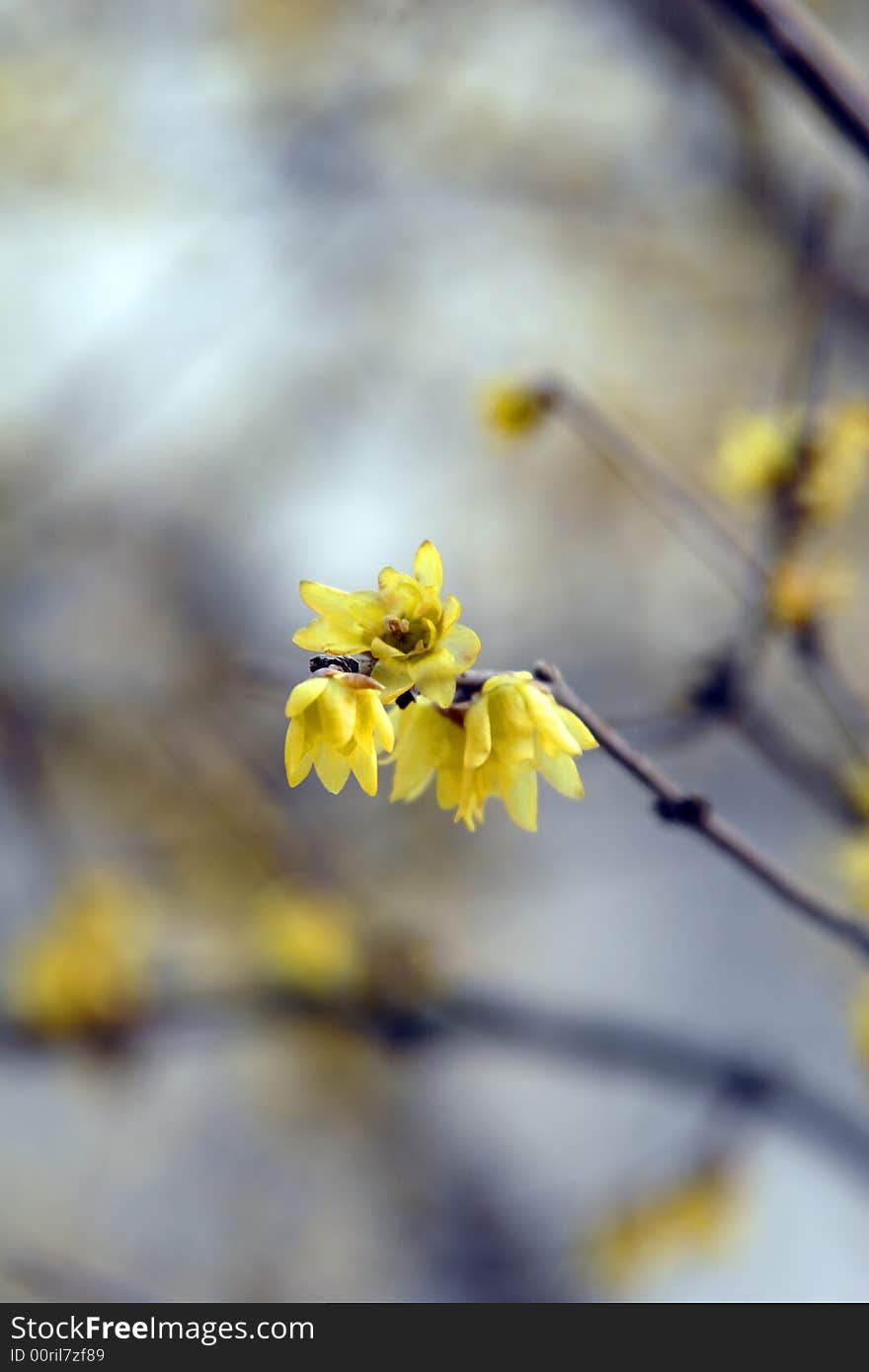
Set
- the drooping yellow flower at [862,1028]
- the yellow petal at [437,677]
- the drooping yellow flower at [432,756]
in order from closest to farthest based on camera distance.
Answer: the yellow petal at [437,677]
the drooping yellow flower at [432,756]
the drooping yellow flower at [862,1028]

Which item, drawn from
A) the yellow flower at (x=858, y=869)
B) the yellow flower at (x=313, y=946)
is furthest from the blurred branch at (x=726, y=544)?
the yellow flower at (x=313, y=946)

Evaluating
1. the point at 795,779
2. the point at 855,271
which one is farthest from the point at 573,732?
the point at 855,271

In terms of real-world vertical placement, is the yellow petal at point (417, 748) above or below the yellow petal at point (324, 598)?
below

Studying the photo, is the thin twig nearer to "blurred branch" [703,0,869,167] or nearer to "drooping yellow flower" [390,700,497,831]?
"blurred branch" [703,0,869,167]

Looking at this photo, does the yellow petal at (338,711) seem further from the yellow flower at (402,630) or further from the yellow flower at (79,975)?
the yellow flower at (79,975)

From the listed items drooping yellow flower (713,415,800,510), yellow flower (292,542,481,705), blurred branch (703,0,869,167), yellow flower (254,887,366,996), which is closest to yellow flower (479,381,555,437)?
drooping yellow flower (713,415,800,510)

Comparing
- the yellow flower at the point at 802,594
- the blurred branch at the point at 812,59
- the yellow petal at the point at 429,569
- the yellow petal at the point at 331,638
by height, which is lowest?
the yellow petal at the point at 331,638

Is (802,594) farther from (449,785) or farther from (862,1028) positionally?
(449,785)

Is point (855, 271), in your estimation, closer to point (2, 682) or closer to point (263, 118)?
point (263, 118)
